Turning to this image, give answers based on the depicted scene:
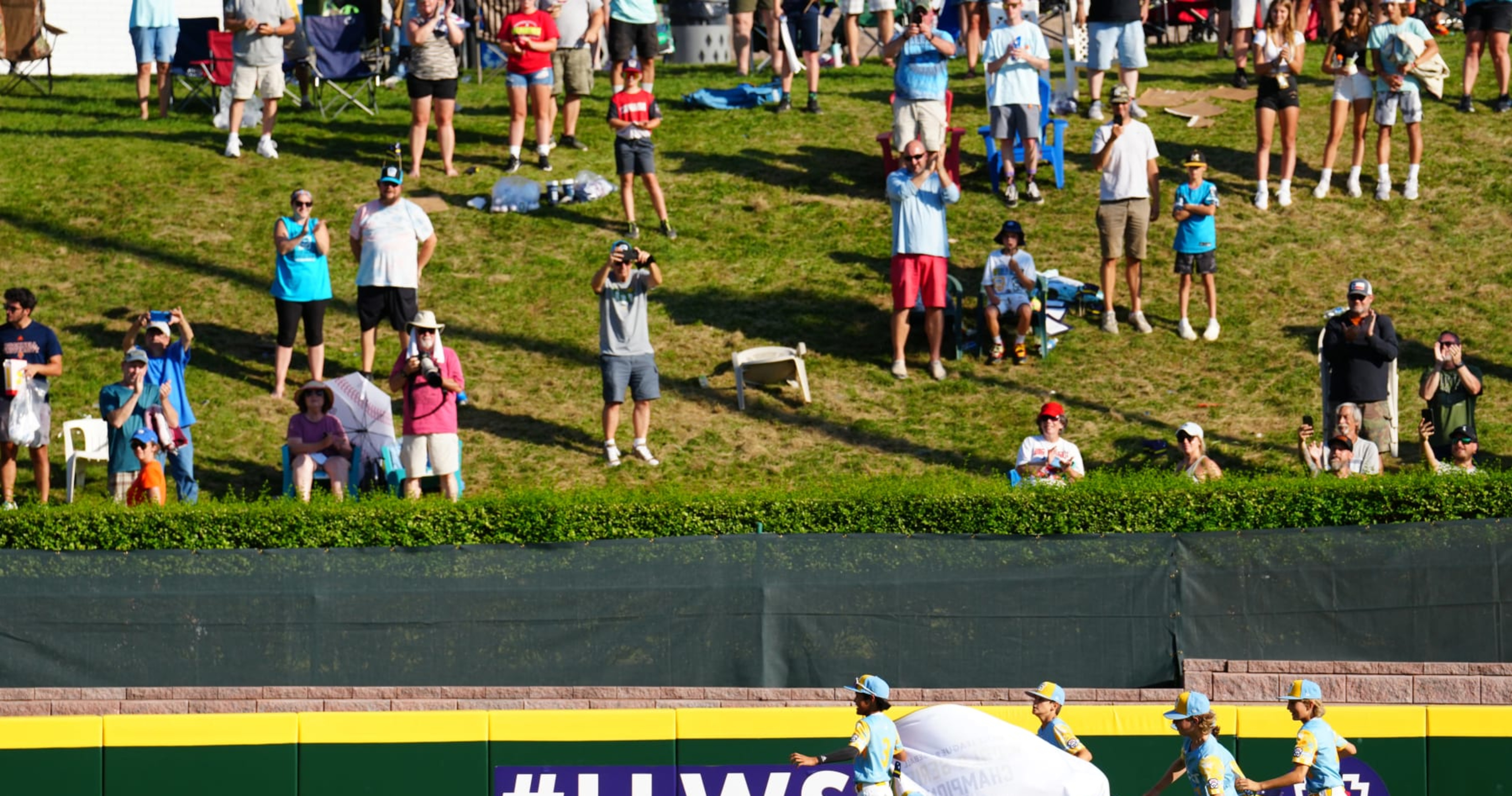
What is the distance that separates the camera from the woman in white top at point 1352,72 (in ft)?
62.8

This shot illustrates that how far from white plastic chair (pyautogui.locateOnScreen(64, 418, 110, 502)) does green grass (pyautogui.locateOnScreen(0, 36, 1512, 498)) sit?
45 centimetres

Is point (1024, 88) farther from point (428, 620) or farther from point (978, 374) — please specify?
point (428, 620)

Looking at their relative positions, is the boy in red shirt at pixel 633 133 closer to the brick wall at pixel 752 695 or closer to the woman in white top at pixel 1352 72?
the woman in white top at pixel 1352 72

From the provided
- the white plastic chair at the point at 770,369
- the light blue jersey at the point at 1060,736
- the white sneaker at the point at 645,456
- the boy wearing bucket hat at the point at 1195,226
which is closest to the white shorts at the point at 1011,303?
the boy wearing bucket hat at the point at 1195,226

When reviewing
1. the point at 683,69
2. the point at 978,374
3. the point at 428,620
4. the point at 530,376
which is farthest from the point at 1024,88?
the point at 428,620

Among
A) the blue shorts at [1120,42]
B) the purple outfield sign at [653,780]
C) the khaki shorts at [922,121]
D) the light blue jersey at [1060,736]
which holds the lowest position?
the purple outfield sign at [653,780]

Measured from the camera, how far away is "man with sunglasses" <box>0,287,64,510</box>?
14.5 meters

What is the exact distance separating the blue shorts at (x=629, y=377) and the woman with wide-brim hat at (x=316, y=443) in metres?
2.08

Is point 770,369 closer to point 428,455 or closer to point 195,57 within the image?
point 428,455

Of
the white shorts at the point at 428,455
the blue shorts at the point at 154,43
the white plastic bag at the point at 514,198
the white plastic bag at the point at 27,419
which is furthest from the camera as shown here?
the blue shorts at the point at 154,43

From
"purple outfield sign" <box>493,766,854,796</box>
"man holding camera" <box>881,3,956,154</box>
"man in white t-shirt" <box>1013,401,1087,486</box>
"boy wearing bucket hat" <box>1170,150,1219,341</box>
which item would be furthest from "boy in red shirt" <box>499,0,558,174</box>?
"purple outfield sign" <box>493,766,854,796</box>

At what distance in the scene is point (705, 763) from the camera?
1110 centimetres

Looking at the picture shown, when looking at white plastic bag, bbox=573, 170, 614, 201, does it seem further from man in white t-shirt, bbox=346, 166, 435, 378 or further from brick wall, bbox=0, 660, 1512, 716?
brick wall, bbox=0, 660, 1512, 716

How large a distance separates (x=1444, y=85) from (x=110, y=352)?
1542cm
